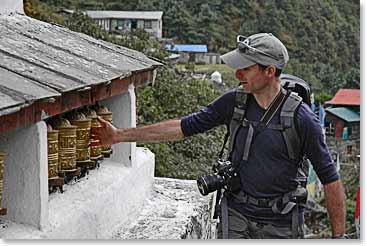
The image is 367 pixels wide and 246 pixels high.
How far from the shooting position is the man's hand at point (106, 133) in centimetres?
257

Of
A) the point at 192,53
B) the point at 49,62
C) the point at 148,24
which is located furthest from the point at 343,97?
the point at 49,62

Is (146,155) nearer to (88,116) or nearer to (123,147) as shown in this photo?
(123,147)

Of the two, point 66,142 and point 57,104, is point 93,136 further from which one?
point 57,104

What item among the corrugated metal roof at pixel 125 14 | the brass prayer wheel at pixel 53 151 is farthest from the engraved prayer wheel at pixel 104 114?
the corrugated metal roof at pixel 125 14

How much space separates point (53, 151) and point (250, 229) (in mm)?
738

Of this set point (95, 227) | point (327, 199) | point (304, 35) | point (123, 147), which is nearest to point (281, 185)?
point (327, 199)

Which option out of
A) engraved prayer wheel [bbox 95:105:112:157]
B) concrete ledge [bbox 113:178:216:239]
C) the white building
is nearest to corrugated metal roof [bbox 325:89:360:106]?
concrete ledge [bbox 113:178:216:239]

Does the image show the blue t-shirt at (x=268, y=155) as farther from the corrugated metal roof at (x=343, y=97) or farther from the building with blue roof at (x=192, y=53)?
the corrugated metal roof at (x=343, y=97)

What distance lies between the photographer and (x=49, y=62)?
246cm

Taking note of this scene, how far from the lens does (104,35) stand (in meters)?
7.18

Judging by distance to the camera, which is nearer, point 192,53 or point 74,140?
point 74,140

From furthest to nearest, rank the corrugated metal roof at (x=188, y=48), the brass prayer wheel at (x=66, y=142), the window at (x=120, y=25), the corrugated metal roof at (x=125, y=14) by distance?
the window at (x=120, y=25)
the corrugated metal roof at (x=188, y=48)
the corrugated metal roof at (x=125, y=14)
the brass prayer wheel at (x=66, y=142)

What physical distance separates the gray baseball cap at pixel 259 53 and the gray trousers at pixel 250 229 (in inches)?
20.1

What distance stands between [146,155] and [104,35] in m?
3.94
